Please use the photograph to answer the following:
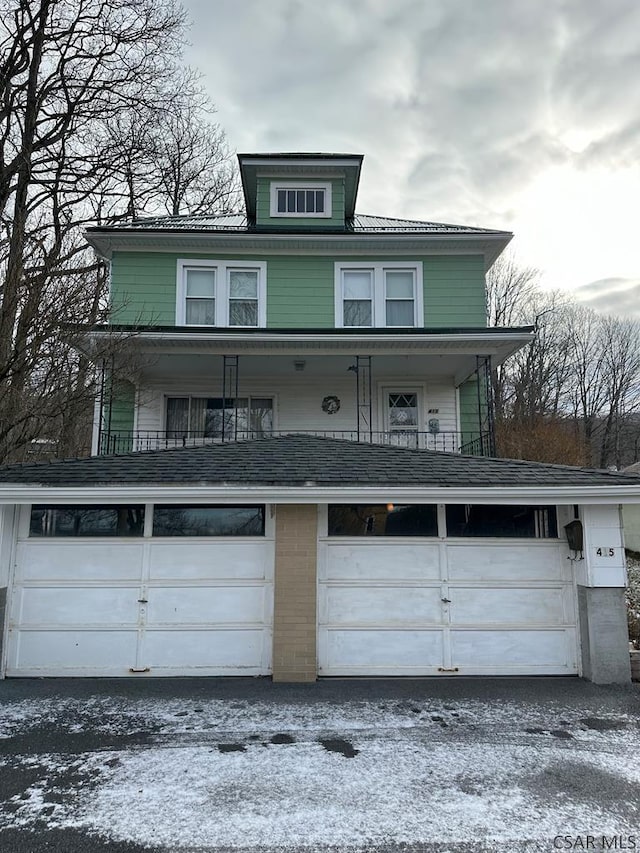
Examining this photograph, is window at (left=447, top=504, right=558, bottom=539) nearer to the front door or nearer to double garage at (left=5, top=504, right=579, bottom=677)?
double garage at (left=5, top=504, right=579, bottom=677)

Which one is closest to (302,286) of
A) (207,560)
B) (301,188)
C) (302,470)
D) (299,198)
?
(299,198)

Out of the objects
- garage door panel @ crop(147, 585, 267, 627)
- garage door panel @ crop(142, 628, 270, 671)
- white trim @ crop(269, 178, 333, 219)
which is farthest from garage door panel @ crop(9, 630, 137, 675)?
white trim @ crop(269, 178, 333, 219)

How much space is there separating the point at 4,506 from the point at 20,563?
74cm

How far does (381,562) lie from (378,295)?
754 cm

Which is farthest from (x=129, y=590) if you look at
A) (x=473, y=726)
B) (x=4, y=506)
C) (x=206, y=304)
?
(x=206, y=304)

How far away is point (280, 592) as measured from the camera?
20.8ft

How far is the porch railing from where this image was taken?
11570mm

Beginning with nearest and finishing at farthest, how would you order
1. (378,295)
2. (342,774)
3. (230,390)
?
(342,774) → (230,390) → (378,295)

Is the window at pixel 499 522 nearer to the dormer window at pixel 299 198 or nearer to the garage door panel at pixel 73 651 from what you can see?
the garage door panel at pixel 73 651

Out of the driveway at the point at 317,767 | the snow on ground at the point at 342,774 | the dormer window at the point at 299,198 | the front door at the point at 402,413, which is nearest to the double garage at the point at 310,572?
the driveway at the point at 317,767

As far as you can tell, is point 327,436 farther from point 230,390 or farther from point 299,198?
point 299,198

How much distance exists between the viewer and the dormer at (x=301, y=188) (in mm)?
12828

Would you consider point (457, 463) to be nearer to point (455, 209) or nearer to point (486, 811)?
point (486, 811)

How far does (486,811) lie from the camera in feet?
11.8
